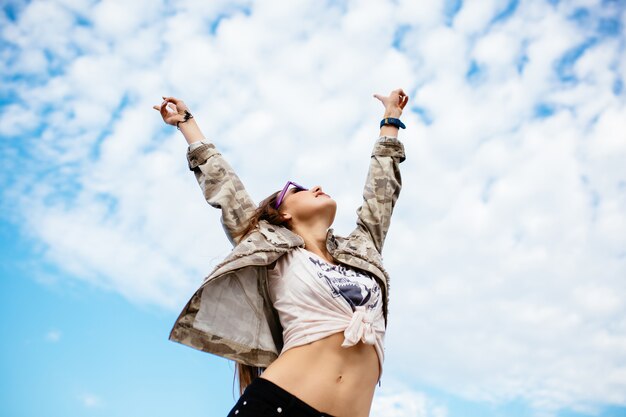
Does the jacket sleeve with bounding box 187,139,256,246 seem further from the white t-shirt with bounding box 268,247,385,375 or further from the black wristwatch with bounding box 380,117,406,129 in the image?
the black wristwatch with bounding box 380,117,406,129

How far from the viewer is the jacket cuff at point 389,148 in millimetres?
4715

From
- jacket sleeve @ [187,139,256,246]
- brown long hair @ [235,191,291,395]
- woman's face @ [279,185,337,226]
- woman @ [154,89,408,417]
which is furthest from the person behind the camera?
woman's face @ [279,185,337,226]

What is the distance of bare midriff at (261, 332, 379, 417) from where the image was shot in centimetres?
298

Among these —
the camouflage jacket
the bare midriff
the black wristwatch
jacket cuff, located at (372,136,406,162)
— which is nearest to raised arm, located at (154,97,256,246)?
the camouflage jacket

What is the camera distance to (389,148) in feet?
15.5

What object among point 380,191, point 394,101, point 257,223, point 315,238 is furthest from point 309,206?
point 394,101

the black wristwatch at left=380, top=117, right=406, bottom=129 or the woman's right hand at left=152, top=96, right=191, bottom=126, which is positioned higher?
the black wristwatch at left=380, top=117, right=406, bottom=129

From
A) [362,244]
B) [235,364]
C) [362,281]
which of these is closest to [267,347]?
[235,364]

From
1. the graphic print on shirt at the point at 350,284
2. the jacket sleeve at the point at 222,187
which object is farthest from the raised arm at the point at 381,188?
the jacket sleeve at the point at 222,187

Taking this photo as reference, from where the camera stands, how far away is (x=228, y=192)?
4031mm

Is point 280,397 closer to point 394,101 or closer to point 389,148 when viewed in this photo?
point 389,148

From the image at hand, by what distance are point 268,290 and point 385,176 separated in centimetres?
149

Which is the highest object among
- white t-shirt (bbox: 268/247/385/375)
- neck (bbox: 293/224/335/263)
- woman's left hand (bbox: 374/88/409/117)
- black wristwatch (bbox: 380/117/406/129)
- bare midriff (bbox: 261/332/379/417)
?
woman's left hand (bbox: 374/88/409/117)

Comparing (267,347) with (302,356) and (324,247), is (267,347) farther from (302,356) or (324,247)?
(324,247)
